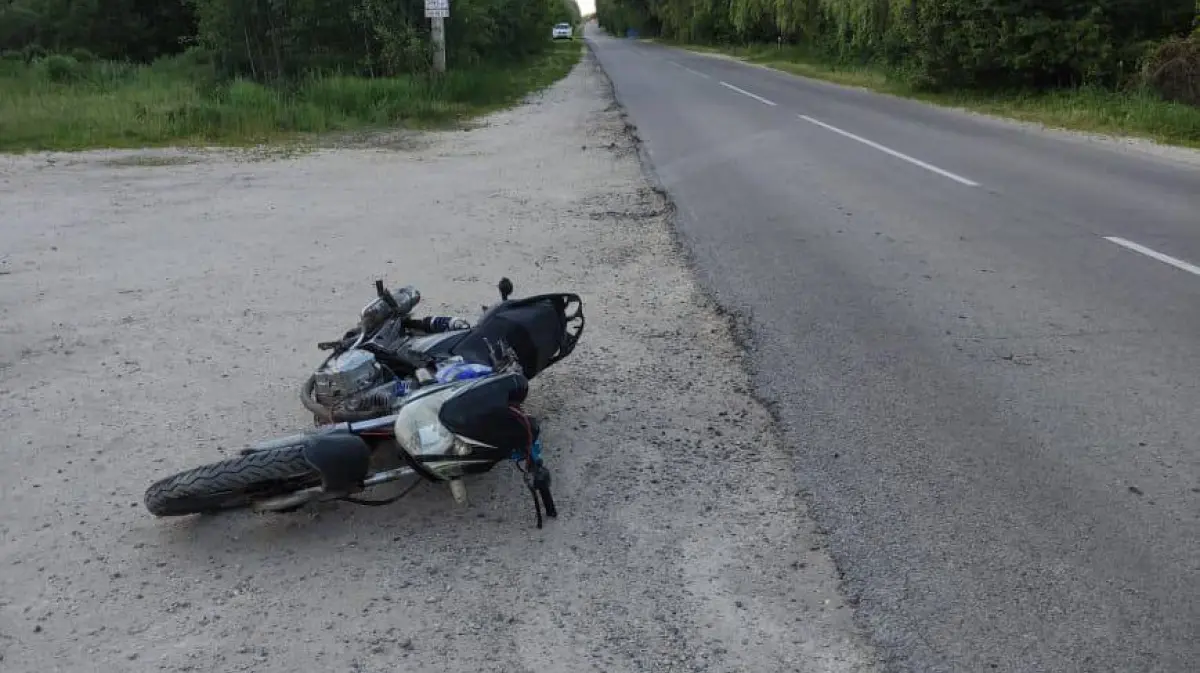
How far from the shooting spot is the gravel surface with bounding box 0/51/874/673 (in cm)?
307

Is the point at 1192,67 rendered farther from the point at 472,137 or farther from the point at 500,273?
the point at 500,273

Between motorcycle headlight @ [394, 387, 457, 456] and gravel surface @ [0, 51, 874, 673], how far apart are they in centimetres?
34

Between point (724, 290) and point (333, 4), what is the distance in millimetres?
18764

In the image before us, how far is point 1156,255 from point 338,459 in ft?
21.8


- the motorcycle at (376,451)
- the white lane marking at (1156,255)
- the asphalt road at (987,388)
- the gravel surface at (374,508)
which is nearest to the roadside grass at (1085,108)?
the asphalt road at (987,388)

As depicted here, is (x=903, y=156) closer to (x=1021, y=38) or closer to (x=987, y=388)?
(x=987, y=388)

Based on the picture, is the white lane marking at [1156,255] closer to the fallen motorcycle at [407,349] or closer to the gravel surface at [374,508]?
the gravel surface at [374,508]

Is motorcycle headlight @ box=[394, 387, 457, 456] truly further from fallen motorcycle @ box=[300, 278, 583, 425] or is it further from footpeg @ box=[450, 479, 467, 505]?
fallen motorcycle @ box=[300, 278, 583, 425]

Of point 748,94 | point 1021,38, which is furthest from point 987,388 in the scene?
point 748,94

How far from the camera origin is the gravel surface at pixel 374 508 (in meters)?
3.07

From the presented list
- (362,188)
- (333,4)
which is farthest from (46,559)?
(333,4)

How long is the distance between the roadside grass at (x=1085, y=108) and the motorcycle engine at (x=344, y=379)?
558 inches

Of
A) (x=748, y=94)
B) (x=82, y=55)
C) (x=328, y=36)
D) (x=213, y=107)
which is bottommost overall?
(x=213, y=107)

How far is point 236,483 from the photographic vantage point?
11.7 feet
